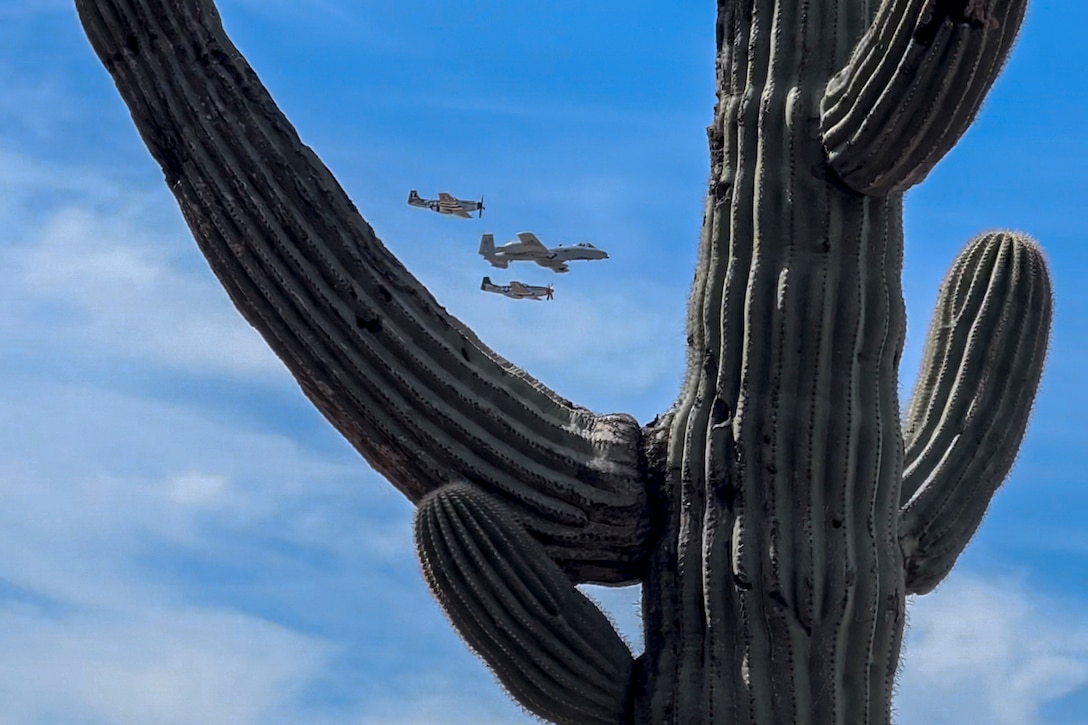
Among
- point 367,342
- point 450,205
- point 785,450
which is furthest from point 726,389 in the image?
point 450,205

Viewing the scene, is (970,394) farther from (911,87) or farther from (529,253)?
(529,253)

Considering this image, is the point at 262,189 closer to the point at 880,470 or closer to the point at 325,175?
the point at 325,175

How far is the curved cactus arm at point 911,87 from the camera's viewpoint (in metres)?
6.64

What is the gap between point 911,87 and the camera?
22.2 ft

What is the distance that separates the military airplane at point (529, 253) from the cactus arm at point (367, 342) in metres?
1.49

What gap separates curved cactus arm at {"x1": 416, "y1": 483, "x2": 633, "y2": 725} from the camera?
6.86 m

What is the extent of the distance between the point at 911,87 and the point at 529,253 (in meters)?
8.37

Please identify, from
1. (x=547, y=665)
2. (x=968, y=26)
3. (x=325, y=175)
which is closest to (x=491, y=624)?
(x=547, y=665)

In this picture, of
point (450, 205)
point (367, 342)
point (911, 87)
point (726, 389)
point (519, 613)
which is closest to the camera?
point (911, 87)

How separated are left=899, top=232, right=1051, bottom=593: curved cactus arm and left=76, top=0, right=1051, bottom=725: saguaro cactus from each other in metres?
0.01

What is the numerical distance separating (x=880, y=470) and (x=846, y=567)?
1.36 ft

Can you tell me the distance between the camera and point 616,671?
279 inches

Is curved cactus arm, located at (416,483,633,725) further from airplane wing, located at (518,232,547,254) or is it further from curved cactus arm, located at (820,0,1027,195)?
airplane wing, located at (518,232,547,254)

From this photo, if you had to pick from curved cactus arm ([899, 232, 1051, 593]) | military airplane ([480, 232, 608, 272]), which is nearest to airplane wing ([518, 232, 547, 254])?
military airplane ([480, 232, 608, 272])
